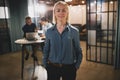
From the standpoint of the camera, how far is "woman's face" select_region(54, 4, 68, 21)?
5.15ft

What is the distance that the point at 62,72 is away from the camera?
164 cm

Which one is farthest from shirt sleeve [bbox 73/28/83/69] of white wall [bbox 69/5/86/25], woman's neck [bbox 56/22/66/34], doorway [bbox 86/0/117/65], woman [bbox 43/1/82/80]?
white wall [bbox 69/5/86/25]

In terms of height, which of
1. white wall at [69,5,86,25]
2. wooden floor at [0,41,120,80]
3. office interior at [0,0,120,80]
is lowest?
wooden floor at [0,41,120,80]

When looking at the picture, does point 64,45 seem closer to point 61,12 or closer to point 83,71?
point 61,12

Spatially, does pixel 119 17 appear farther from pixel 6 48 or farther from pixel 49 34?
pixel 6 48

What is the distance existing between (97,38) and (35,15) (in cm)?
310

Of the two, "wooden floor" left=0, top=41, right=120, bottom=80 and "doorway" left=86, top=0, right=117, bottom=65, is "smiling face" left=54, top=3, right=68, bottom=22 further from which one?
"doorway" left=86, top=0, right=117, bottom=65

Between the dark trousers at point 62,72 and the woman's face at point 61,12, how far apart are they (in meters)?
0.49

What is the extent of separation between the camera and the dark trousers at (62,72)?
1.62 m

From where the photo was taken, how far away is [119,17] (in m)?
3.72

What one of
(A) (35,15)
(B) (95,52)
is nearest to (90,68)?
(B) (95,52)

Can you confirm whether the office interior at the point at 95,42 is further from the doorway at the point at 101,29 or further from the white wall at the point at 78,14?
the white wall at the point at 78,14

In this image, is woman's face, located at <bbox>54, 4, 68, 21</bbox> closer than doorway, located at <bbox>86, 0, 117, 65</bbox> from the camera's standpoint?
Yes

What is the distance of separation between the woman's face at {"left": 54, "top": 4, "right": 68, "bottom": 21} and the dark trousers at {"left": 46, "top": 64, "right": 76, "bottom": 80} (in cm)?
49
